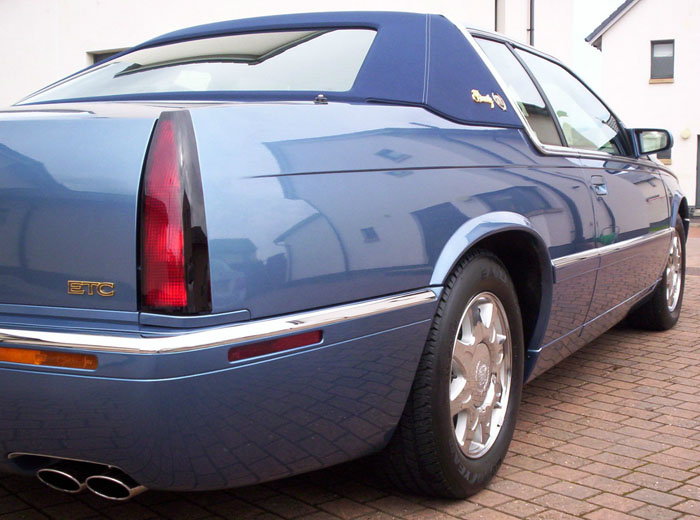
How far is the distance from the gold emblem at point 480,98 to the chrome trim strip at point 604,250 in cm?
64

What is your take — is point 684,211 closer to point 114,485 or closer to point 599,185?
point 599,185

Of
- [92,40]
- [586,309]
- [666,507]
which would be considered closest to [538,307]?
[586,309]

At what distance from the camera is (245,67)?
291cm

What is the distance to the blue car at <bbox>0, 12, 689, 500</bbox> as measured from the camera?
1.91 m

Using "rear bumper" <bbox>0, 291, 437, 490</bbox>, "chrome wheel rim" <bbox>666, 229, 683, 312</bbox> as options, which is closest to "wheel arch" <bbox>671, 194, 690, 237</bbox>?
"chrome wheel rim" <bbox>666, 229, 683, 312</bbox>

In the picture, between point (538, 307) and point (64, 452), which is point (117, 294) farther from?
point (538, 307)

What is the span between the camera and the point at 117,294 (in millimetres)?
1905

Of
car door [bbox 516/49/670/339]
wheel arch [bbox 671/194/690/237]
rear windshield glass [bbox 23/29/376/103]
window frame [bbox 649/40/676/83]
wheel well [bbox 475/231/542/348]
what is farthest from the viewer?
window frame [bbox 649/40/676/83]

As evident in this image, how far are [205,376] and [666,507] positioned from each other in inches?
65.5

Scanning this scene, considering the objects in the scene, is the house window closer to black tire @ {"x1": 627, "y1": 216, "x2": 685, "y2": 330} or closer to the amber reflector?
black tire @ {"x1": 627, "y1": 216, "x2": 685, "y2": 330}

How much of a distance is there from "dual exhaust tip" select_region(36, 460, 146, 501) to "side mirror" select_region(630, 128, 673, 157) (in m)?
3.55

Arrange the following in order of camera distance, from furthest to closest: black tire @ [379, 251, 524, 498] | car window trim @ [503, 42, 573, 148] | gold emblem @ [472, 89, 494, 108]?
1. car window trim @ [503, 42, 573, 148]
2. gold emblem @ [472, 89, 494, 108]
3. black tire @ [379, 251, 524, 498]

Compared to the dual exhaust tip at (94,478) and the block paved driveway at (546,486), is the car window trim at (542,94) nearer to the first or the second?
the block paved driveway at (546,486)

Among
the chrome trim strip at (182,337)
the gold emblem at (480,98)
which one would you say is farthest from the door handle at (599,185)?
the chrome trim strip at (182,337)
